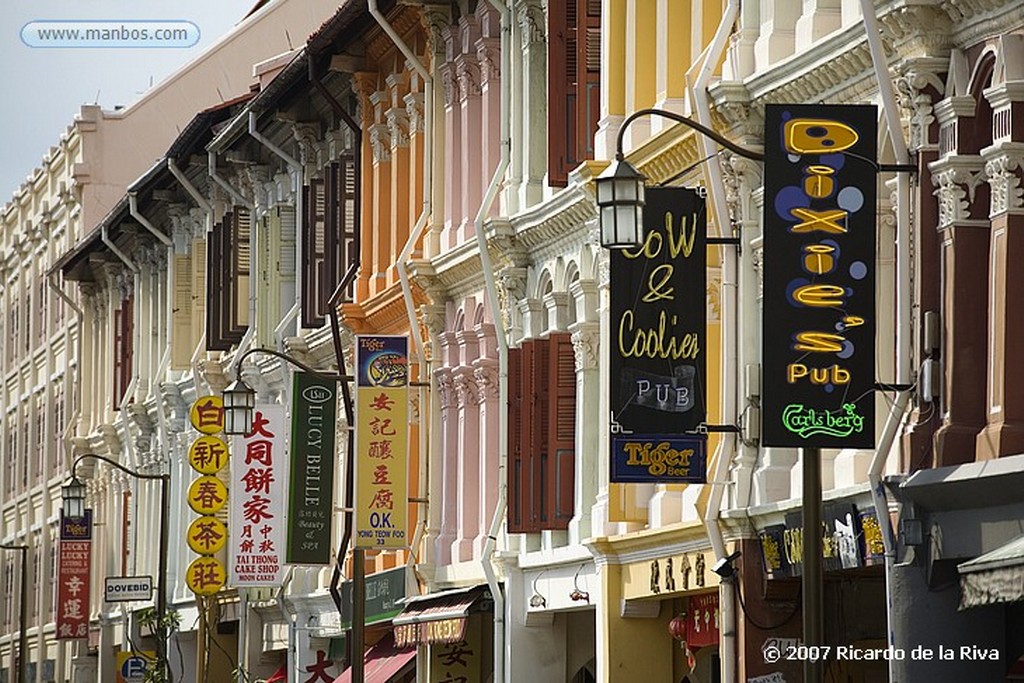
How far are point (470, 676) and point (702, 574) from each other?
8689 mm

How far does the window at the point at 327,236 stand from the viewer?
35.8 meters

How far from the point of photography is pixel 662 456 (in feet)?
69.6

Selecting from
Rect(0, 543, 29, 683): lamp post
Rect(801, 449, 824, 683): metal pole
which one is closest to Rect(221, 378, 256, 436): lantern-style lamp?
Rect(801, 449, 824, 683): metal pole

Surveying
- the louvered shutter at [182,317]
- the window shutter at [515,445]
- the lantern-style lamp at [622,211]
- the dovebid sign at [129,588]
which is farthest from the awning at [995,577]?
the louvered shutter at [182,317]

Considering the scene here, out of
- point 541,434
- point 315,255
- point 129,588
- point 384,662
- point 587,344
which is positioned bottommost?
point 384,662

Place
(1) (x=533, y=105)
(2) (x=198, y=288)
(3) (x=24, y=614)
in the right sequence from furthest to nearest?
(3) (x=24, y=614)
(2) (x=198, y=288)
(1) (x=533, y=105)

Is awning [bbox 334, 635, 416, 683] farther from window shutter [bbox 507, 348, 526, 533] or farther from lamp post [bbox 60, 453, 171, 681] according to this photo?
window shutter [bbox 507, 348, 526, 533]

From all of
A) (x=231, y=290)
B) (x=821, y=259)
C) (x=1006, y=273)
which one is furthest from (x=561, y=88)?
(x=231, y=290)

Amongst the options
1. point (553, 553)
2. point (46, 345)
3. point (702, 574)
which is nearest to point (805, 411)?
point (702, 574)

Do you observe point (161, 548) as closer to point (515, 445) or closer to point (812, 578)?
point (515, 445)

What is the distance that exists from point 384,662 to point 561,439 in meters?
7.86

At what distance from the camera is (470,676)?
30.7 metres

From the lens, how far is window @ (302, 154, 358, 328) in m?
35.8

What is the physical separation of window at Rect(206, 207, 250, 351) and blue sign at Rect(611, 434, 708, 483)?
67.5 feet
